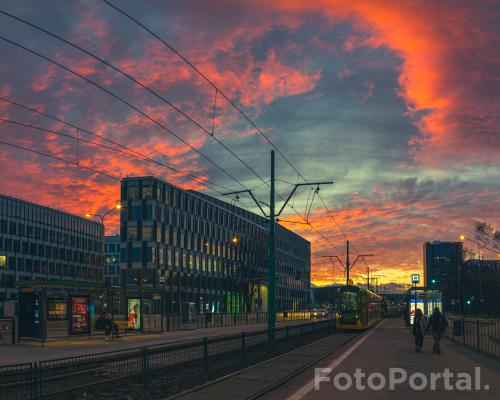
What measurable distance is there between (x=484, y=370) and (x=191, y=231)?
86.0 m

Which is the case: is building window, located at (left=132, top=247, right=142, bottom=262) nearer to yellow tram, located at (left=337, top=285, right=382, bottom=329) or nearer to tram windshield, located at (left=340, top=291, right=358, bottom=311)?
yellow tram, located at (left=337, top=285, right=382, bottom=329)

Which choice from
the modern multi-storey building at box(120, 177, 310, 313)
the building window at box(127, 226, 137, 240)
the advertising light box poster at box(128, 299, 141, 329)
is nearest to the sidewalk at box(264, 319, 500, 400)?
the advertising light box poster at box(128, 299, 141, 329)

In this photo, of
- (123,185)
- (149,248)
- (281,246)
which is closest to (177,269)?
(149,248)

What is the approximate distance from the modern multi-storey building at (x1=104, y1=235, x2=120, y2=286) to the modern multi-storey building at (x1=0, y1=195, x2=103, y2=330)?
10.9 meters

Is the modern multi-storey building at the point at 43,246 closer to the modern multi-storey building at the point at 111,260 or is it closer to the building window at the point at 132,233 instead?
the building window at the point at 132,233

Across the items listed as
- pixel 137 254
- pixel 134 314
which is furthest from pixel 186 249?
pixel 134 314

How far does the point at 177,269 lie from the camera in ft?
322

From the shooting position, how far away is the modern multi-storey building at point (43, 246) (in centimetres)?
10506

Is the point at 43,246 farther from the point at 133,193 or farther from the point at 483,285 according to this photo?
the point at 483,285

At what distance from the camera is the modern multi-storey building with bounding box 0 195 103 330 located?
345 ft

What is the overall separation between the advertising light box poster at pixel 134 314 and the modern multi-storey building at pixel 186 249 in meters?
28.7

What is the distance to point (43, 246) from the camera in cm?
11594

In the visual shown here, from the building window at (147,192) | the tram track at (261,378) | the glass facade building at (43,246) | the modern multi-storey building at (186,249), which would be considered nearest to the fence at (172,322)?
the modern multi-storey building at (186,249)

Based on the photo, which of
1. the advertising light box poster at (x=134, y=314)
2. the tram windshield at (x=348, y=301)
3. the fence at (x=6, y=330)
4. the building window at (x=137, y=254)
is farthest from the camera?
the building window at (x=137, y=254)
